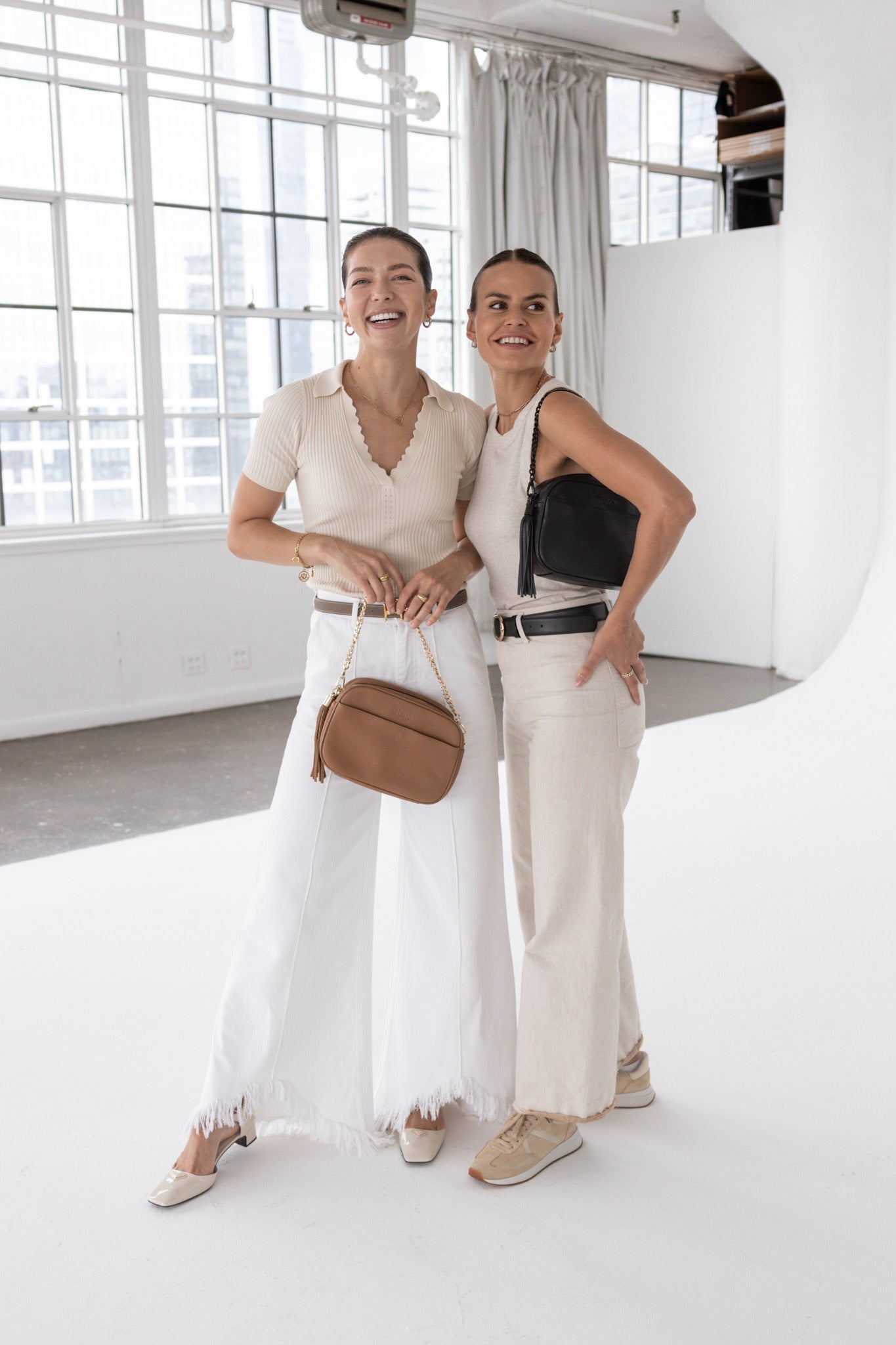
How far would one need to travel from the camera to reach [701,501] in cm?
752

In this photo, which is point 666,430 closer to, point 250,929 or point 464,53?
point 464,53

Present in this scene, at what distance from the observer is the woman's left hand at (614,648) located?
1.99 metres

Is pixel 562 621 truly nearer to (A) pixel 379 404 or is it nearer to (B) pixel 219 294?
(A) pixel 379 404

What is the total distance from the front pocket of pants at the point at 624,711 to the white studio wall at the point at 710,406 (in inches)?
216

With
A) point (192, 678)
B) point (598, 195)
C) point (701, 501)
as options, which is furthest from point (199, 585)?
point (598, 195)

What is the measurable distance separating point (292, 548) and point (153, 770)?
3181 mm

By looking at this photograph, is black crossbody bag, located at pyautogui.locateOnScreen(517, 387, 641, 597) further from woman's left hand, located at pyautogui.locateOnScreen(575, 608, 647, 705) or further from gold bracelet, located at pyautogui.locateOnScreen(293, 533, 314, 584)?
gold bracelet, located at pyautogui.locateOnScreen(293, 533, 314, 584)

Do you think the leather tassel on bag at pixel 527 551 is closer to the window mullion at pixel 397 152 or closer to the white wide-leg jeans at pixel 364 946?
the white wide-leg jeans at pixel 364 946

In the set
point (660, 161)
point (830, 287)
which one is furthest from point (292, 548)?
point (660, 161)

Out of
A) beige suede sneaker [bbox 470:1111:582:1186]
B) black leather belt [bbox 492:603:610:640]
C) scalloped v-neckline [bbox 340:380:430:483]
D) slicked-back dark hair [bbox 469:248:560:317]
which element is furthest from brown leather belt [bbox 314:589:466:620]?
beige suede sneaker [bbox 470:1111:582:1186]

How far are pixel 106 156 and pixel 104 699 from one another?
251 centimetres

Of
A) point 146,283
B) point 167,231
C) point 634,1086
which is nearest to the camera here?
point 634,1086

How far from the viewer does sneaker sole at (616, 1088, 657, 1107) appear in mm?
2287

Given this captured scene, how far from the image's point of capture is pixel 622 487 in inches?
76.0
